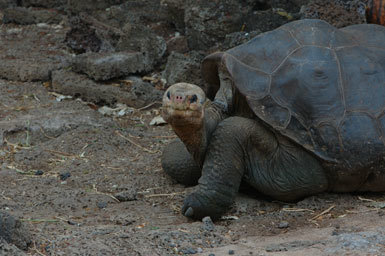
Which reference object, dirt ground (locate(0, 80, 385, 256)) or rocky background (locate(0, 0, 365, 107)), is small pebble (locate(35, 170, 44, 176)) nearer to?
dirt ground (locate(0, 80, 385, 256))

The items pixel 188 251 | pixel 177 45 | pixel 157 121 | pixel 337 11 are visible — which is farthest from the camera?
pixel 177 45

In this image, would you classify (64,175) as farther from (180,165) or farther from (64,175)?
(180,165)

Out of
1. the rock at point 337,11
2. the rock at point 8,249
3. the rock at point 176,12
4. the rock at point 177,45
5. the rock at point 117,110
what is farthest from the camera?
the rock at point 176,12

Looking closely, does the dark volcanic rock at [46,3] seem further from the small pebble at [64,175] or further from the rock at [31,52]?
the small pebble at [64,175]

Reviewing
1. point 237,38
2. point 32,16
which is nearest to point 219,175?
point 237,38

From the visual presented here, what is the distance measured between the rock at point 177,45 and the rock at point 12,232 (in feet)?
13.4

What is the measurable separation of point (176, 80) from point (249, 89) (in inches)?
88.2

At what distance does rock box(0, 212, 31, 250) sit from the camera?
2605mm

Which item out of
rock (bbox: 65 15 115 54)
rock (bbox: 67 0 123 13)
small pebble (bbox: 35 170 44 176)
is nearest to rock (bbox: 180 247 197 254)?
small pebble (bbox: 35 170 44 176)

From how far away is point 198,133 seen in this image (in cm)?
350

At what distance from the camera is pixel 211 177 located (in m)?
3.57

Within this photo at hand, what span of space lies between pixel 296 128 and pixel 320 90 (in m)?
0.26

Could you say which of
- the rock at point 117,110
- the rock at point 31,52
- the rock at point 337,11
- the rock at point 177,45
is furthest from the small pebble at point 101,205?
the rock at point 177,45

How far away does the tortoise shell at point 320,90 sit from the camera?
3.69m
